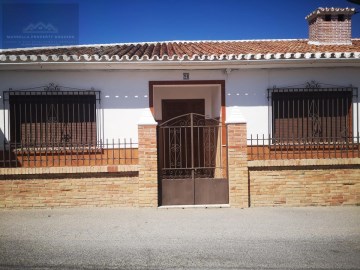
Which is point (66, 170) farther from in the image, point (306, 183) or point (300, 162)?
point (306, 183)

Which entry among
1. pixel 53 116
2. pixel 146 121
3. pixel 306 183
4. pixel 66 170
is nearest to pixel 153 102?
pixel 146 121

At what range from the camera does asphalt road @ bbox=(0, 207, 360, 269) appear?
4.36 m

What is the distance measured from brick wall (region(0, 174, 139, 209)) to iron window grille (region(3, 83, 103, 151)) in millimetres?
1965

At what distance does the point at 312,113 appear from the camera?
932cm

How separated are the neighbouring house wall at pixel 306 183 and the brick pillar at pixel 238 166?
185 millimetres

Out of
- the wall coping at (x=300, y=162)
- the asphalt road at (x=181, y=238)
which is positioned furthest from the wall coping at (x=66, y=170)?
the wall coping at (x=300, y=162)

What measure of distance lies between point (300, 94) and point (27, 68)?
24.3 ft

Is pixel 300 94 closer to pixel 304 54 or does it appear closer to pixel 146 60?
pixel 304 54

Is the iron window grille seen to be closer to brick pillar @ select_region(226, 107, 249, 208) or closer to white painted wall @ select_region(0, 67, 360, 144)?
white painted wall @ select_region(0, 67, 360, 144)

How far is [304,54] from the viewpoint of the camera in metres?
8.26

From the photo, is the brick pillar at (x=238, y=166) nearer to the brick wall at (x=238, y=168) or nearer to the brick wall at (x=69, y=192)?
the brick wall at (x=238, y=168)

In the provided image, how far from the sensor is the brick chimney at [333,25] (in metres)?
11.7

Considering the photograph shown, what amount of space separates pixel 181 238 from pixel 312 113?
5.91 m

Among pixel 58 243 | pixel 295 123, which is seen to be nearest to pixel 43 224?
pixel 58 243
